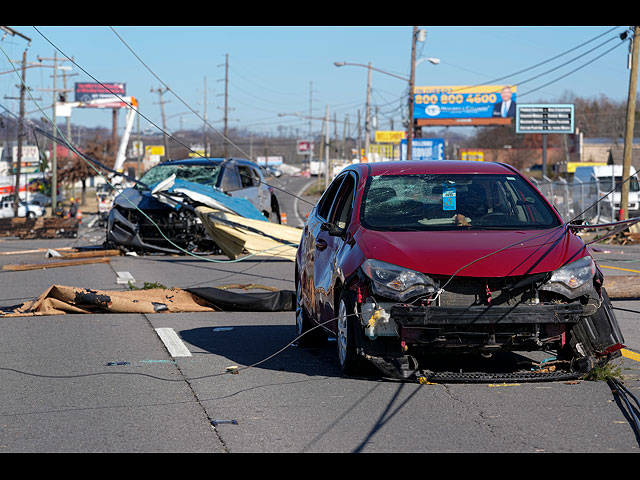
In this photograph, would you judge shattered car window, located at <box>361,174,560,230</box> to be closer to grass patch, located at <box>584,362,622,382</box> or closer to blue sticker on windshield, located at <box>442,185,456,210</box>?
blue sticker on windshield, located at <box>442,185,456,210</box>

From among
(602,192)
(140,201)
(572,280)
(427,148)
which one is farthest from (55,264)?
(427,148)

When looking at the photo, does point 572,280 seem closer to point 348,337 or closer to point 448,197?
point 448,197

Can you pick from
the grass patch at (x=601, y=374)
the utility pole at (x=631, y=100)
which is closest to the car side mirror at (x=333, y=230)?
the grass patch at (x=601, y=374)

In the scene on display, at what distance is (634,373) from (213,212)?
11497 mm

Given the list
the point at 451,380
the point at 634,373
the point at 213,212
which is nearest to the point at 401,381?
the point at 451,380

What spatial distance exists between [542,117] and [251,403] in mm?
65588

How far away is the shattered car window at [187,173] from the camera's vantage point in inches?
805

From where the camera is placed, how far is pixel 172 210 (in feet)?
63.5

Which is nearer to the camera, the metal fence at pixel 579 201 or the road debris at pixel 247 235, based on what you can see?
the road debris at pixel 247 235

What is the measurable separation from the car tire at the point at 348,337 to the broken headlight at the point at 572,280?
140cm

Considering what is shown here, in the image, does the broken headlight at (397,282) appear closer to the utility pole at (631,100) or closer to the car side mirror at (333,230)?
the car side mirror at (333,230)

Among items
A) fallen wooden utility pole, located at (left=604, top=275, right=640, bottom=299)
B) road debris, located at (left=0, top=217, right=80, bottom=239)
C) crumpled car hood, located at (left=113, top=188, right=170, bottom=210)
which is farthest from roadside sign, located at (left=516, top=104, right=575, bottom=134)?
fallen wooden utility pole, located at (left=604, top=275, right=640, bottom=299)

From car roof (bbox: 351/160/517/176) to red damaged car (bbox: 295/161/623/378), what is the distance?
58cm
